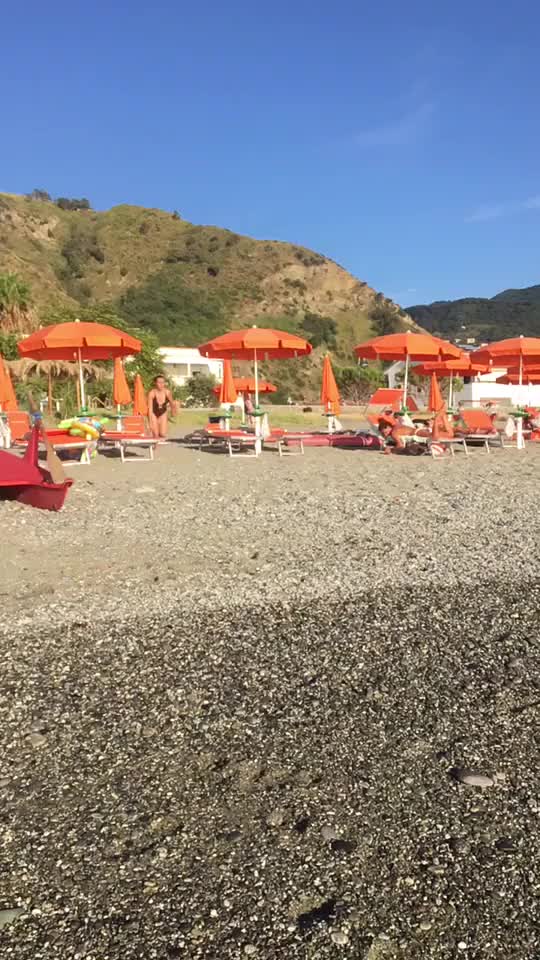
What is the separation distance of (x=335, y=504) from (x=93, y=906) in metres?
5.26

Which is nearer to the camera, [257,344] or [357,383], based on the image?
[257,344]

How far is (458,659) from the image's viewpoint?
2773 millimetres

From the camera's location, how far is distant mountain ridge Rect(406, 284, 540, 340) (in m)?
95.6

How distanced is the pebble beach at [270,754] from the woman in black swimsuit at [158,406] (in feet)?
24.7

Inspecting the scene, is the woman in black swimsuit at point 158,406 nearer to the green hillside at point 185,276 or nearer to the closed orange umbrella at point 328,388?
the closed orange umbrella at point 328,388

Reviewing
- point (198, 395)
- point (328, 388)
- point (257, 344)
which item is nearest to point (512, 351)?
point (328, 388)

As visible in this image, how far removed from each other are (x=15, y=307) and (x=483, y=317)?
10424 cm

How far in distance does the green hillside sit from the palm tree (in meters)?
32.4

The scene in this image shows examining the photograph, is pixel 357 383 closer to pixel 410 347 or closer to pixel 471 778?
pixel 410 347

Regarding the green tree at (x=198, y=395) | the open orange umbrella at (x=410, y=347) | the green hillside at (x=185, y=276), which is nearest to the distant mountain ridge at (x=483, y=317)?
the green hillside at (x=185, y=276)

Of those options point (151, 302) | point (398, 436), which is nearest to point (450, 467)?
point (398, 436)

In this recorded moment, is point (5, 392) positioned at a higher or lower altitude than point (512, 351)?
lower

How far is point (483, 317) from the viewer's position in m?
114

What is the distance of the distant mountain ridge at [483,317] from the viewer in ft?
314
